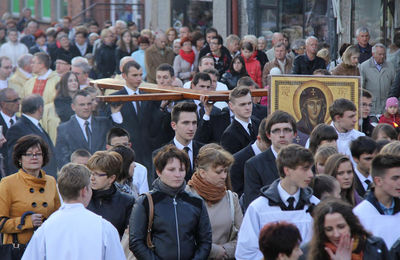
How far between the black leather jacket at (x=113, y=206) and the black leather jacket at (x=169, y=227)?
2.14 feet

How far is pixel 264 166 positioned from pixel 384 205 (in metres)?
1.56

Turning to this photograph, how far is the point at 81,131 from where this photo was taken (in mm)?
10734

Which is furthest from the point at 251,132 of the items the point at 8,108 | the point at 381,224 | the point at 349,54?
the point at 349,54

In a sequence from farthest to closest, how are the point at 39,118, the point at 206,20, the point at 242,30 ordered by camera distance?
the point at 206,20, the point at 242,30, the point at 39,118

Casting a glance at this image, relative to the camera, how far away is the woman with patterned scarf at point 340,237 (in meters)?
5.40

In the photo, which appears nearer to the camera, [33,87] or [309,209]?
[309,209]

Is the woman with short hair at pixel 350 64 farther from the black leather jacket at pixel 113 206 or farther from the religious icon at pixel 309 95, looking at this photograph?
the black leather jacket at pixel 113 206

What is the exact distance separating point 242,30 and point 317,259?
19.0m

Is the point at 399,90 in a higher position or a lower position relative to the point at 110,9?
lower

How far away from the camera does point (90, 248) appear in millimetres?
6195

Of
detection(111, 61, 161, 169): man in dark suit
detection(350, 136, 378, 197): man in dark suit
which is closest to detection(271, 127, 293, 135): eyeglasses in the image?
detection(350, 136, 378, 197): man in dark suit

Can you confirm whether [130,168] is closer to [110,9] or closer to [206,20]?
[206,20]

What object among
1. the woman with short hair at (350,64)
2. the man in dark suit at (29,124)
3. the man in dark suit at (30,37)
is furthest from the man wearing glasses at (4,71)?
the man in dark suit at (30,37)

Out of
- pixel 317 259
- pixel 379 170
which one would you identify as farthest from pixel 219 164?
pixel 317 259
